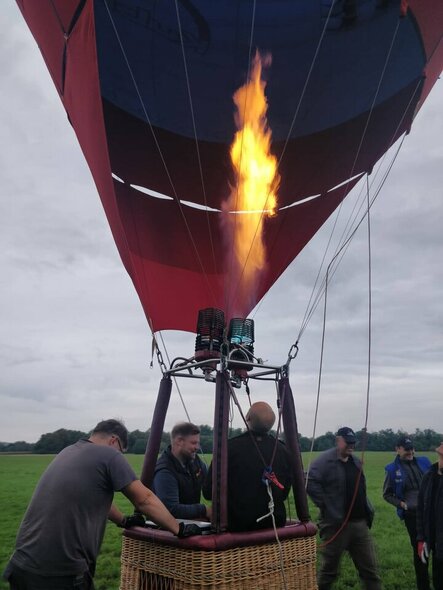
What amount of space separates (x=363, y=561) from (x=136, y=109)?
4.03 metres

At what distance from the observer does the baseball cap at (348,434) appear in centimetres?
451

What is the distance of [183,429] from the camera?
3219 millimetres

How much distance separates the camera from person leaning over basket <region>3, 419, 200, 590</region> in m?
2.26

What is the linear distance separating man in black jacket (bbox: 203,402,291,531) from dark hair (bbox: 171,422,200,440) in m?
0.45

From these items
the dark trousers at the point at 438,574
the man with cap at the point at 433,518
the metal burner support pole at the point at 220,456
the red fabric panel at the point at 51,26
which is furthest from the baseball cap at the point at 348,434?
the red fabric panel at the point at 51,26

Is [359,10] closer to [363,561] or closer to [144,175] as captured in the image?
A: [144,175]

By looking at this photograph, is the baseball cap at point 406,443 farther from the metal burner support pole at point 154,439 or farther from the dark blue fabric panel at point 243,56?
the dark blue fabric panel at point 243,56

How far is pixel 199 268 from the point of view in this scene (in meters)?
5.11

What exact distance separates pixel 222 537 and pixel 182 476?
756 mm

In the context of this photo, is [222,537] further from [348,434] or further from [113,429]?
[348,434]

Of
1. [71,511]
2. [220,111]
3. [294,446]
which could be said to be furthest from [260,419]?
[220,111]

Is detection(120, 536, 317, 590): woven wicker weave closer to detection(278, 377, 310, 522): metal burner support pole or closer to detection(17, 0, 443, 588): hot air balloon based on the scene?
detection(278, 377, 310, 522): metal burner support pole

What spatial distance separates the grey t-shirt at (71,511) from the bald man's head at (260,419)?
752mm

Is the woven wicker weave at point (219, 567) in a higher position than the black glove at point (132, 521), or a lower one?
lower
